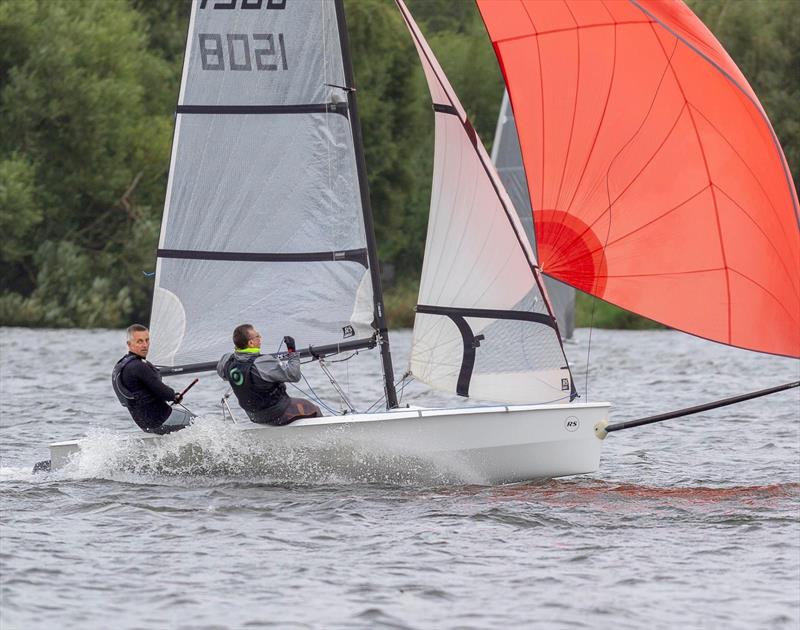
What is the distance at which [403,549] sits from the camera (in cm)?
875

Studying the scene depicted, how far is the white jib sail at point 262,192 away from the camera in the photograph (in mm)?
11016

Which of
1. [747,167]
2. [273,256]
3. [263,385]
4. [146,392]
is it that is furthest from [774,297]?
[146,392]

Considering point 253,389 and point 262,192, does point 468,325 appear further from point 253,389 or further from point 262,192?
point 262,192

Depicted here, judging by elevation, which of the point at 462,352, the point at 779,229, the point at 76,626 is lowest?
the point at 76,626

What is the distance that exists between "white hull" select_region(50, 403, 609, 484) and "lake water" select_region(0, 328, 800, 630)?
0.10 meters

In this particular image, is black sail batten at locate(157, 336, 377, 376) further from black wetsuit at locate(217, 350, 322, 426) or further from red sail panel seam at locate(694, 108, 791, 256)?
red sail panel seam at locate(694, 108, 791, 256)

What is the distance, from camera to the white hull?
10.4 meters

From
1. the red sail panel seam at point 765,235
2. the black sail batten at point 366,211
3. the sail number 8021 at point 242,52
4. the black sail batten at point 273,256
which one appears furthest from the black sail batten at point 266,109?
the red sail panel seam at point 765,235

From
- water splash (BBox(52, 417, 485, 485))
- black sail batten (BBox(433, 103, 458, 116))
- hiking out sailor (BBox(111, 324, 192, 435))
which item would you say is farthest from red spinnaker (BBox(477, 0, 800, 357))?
hiking out sailor (BBox(111, 324, 192, 435))

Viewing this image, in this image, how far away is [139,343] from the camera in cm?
1059

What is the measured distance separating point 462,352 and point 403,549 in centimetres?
232

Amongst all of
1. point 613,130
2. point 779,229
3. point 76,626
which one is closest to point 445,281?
point 613,130

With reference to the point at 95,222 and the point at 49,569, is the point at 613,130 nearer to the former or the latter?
the point at 49,569

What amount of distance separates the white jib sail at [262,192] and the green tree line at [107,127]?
19.1m
